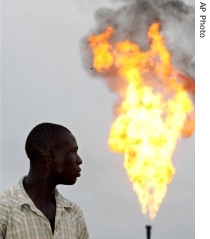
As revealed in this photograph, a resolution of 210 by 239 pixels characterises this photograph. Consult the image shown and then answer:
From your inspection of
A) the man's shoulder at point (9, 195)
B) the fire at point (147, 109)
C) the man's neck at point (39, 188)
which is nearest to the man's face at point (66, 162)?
the man's neck at point (39, 188)

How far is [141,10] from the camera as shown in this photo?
16734mm

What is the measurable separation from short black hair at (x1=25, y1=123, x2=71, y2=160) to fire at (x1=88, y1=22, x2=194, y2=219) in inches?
239

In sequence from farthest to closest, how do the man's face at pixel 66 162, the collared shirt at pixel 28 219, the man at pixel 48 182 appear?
the man's face at pixel 66 162
the man at pixel 48 182
the collared shirt at pixel 28 219

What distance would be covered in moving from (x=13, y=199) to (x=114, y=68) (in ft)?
32.5

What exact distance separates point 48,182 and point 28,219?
16.3 inches

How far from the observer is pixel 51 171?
625 cm

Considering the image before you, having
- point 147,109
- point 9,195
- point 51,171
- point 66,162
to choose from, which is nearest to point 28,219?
point 9,195

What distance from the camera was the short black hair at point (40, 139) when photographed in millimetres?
6242

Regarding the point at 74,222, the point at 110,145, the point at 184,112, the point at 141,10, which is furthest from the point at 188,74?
the point at 74,222

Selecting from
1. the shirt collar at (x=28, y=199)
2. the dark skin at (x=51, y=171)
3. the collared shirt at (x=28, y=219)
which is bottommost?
the collared shirt at (x=28, y=219)

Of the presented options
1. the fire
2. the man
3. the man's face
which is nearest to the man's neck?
the man

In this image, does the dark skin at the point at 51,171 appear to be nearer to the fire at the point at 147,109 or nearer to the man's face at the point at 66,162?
the man's face at the point at 66,162

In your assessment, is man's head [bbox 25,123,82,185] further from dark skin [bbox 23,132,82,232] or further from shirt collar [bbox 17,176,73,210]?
shirt collar [bbox 17,176,73,210]
